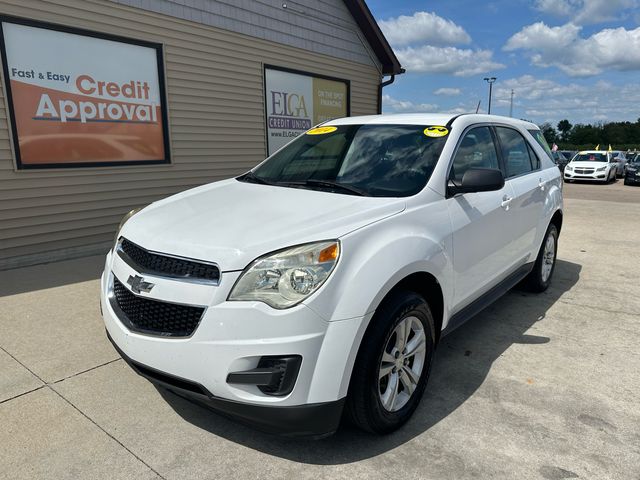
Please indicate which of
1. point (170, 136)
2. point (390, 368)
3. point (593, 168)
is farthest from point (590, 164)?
point (390, 368)

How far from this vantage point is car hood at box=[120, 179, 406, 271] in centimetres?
222

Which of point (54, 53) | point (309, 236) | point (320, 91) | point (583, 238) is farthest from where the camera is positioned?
point (320, 91)

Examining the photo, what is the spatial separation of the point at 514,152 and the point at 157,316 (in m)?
3.36

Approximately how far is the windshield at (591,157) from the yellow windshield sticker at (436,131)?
2290 centimetres

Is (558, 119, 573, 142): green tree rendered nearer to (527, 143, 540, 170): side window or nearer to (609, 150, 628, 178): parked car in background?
(609, 150, 628, 178): parked car in background

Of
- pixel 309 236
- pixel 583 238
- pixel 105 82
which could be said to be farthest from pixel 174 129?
pixel 583 238

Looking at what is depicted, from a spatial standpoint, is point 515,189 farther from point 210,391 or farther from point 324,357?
point 210,391

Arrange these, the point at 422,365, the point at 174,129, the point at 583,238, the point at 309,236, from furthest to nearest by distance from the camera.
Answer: the point at 583,238 < the point at 174,129 < the point at 422,365 < the point at 309,236

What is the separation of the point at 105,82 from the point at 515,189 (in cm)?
549

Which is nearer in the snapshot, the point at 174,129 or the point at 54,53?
the point at 54,53

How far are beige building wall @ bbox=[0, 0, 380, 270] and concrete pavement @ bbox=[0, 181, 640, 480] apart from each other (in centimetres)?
200

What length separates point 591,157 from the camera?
23.0 meters

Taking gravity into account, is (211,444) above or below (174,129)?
below

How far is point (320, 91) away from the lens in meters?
10.0
